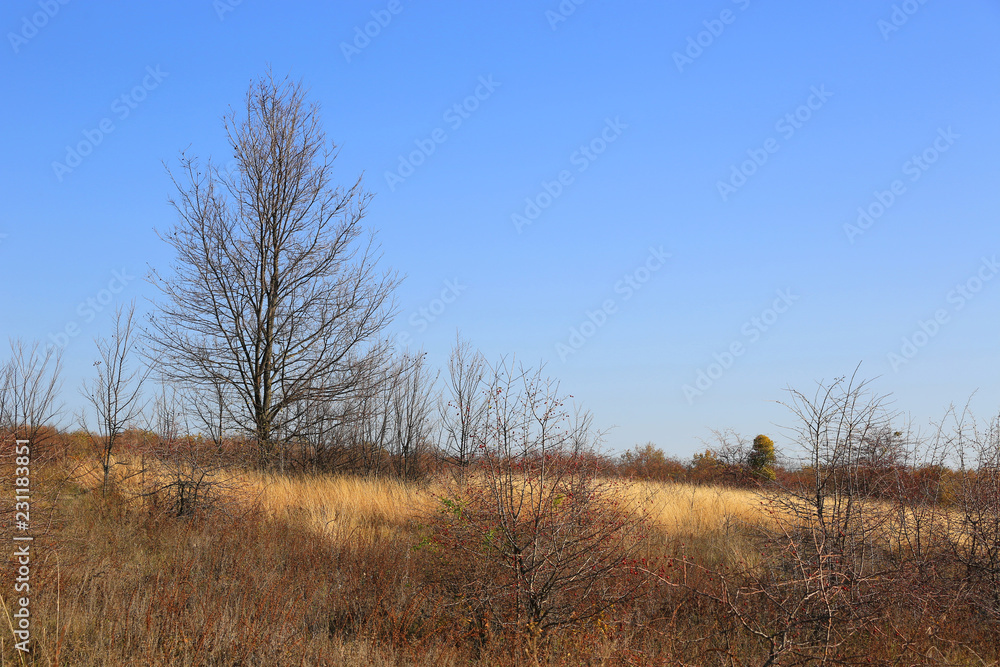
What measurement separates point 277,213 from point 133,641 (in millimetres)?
12034

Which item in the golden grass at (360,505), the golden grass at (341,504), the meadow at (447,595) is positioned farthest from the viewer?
the golden grass at (360,505)

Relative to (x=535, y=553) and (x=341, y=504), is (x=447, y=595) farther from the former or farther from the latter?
(x=341, y=504)

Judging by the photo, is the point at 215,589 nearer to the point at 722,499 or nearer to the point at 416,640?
the point at 416,640

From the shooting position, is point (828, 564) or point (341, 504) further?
point (341, 504)

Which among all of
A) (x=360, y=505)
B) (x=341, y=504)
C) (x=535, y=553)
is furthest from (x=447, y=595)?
(x=341, y=504)

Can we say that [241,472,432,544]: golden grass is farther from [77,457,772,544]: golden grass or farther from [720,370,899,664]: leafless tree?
[720,370,899,664]: leafless tree

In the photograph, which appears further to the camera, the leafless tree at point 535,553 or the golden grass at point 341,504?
the golden grass at point 341,504

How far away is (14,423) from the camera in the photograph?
13.1 metres

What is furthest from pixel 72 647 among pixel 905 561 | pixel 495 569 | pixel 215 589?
pixel 905 561

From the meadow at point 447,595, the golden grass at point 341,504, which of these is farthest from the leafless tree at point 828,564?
the golden grass at point 341,504

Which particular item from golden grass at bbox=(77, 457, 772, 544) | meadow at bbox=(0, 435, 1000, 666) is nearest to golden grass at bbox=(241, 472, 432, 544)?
golden grass at bbox=(77, 457, 772, 544)

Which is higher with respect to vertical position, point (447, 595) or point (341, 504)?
point (341, 504)

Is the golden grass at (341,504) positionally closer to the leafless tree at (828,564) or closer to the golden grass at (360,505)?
the golden grass at (360,505)

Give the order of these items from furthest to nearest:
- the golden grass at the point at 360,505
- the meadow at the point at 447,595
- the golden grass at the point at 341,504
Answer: the golden grass at the point at 360,505, the golden grass at the point at 341,504, the meadow at the point at 447,595
